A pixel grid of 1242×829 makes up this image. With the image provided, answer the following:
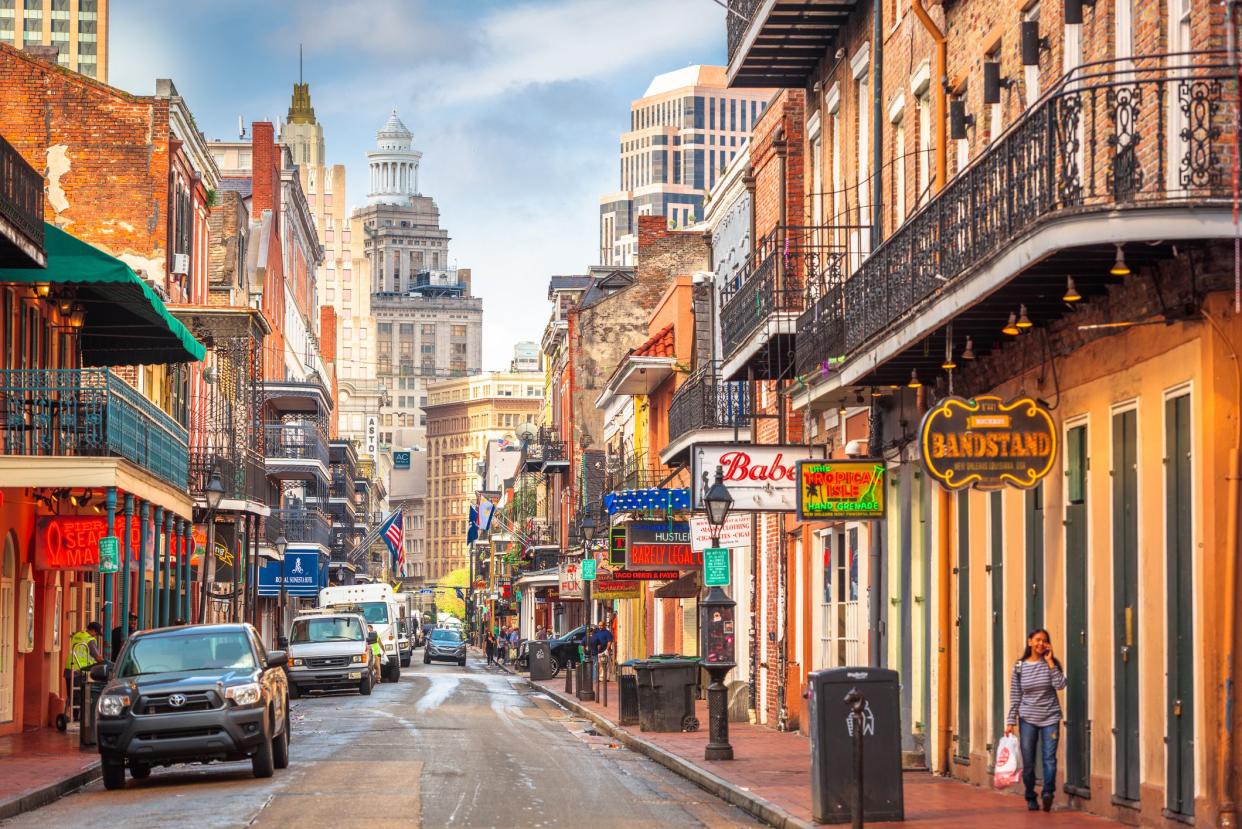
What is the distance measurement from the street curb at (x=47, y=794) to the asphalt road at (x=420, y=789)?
0.59 feet

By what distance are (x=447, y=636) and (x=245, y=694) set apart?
6537 cm

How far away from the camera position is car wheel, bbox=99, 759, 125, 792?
20.4m

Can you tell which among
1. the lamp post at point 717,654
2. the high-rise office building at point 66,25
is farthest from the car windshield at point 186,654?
the high-rise office building at point 66,25

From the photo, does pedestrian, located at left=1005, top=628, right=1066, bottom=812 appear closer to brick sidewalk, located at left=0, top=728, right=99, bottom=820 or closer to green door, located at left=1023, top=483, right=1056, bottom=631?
green door, located at left=1023, top=483, right=1056, bottom=631

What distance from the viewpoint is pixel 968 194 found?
Answer: 54.0 ft

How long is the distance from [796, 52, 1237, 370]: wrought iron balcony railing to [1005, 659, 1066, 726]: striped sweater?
10.3ft

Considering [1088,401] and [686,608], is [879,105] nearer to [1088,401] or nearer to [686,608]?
[1088,401]

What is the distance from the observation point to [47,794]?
1927 centimetres

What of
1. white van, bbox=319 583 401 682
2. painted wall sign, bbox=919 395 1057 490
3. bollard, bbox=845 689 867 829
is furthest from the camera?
white van, bbox=319 583 401 682

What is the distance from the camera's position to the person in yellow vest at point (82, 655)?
2819 cm

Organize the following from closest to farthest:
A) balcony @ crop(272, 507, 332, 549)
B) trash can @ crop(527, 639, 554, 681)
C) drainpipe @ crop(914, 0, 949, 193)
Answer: drainpipe @ crop(914, 0, 949, 193) → trash can @ crop(527, 639, 554, 681) → balcony @ crop(272, 507, 332, 549)

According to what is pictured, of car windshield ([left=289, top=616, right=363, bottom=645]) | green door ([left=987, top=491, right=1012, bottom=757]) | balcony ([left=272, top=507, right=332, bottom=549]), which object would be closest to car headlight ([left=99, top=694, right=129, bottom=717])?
green door ([left=987, top=491, right=1012, bottom=757])

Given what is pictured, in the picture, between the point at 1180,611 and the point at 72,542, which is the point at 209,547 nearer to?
the point at 72,542

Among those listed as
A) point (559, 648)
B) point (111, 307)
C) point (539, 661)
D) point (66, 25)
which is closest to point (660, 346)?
point (539, 661)
